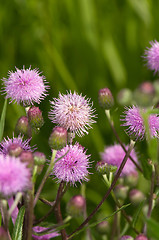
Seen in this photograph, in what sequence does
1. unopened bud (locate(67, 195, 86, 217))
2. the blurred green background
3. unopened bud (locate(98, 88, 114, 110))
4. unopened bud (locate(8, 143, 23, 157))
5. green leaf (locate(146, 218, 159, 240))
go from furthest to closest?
the blurred green background
unopened bud (locate(98, 88, 114, 110))
unopened bud (locate(67, 195, 86, 217))
unopened bud (locate(8, 143, 23, 157))
green leaf (locate(146, 218, 159, 240))

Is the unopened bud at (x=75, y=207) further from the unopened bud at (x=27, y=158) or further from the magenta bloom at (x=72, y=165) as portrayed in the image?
the unopened bud at (x=27, y=158)

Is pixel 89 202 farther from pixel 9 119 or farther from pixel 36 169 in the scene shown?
pixel 36 169

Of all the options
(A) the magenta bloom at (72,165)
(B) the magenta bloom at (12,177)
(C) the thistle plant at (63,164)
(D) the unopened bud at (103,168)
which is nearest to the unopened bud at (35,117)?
(C) the thistle plant at (63,164)

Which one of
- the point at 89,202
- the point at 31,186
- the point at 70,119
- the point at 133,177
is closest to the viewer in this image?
the point at 31,186

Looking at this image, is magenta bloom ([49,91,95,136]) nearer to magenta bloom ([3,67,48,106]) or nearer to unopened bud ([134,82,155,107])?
magenta bloom ([3,67,48,106])

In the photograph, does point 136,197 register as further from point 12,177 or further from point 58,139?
point 12,177

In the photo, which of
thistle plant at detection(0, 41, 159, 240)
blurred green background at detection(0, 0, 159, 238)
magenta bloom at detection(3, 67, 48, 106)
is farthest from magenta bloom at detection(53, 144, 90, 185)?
blurred green background at detection(0, 0, 159, 238)

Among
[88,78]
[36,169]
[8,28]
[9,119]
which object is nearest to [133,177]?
[36,169]
